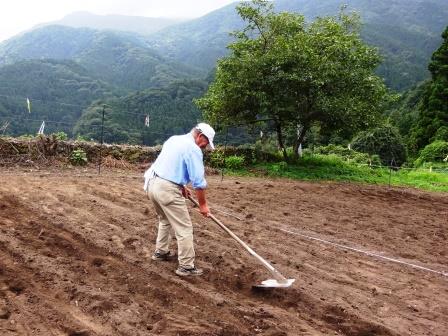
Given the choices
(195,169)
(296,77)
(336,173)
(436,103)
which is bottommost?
(336,173)

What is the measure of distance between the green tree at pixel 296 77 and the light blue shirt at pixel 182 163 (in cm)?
989

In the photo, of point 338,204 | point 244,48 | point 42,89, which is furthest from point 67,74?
point 338,204

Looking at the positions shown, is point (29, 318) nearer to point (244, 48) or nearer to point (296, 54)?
point (296, 54)

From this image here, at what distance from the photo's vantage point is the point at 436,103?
35281 mm

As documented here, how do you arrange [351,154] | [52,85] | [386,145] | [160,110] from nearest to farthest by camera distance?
[351,154], [386,145], [160,110], [52,85]

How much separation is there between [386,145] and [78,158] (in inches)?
957

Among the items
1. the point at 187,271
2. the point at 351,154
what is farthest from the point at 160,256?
the point at 351,154

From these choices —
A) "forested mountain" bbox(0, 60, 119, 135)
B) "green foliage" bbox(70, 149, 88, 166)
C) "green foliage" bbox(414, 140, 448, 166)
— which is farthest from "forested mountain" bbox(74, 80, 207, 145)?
"green foliage" bbox(70, 149, 88, 166)

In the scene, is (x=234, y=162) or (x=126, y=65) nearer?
(x=234, y=162)

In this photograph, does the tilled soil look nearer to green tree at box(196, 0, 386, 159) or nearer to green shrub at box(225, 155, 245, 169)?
green shrub at box(225, 155, 245, 169)

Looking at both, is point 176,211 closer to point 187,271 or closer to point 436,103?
point 187,271

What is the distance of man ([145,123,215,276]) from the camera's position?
5.59 metres

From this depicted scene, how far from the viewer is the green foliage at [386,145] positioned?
3275 centimetres

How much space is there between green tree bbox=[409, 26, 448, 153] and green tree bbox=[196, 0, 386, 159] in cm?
2009
